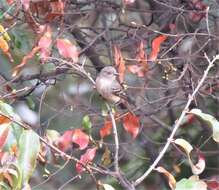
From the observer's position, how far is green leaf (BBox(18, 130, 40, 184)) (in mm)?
1697

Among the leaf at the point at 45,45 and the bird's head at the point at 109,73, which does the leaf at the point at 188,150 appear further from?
the leaf at the point at 45,45

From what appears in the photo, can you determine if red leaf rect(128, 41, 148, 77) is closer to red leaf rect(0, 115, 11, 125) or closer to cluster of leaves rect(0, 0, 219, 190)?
cluster of leaves rect(0, 0, 219, 190)

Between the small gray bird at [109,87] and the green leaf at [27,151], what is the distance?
709 millimetres

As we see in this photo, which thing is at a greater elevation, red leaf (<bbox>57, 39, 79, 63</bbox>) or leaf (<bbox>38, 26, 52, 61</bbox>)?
red leaf (<bbox>57, 39, 79, 63</bbox>)

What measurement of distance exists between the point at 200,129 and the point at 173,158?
225 mm

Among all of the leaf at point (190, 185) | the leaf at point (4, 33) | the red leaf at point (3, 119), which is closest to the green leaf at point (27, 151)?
the red leaf at point (3, 119)

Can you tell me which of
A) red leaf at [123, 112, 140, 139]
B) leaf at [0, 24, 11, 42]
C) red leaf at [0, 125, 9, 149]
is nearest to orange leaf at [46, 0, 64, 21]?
leaf at [0, 24, 11, 42]

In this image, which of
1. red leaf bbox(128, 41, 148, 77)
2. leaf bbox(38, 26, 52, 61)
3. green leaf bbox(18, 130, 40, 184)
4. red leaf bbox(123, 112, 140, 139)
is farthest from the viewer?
red leaf bbox(128, 41, 148, 77)

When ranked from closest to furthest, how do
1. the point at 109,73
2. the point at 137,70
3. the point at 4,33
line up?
the point at 4,33 → the point at 109,73 → the point at 137,70

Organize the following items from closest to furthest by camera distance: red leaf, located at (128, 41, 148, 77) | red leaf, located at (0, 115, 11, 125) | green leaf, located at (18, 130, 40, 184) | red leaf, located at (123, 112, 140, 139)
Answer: green leaf, located at (18, 130, 40, 184)
red leaf, located at (0, 115, 11, 125)
red leaf, located at (123, 112, 140, 139)
red leaf, located at (128, 41, 148, 77)

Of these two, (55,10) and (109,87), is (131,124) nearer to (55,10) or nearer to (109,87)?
(109,87)

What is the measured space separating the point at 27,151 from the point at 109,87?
2.48 ft

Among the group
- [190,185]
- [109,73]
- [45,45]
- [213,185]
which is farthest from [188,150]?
[45,45]

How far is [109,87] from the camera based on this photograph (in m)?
2.40
